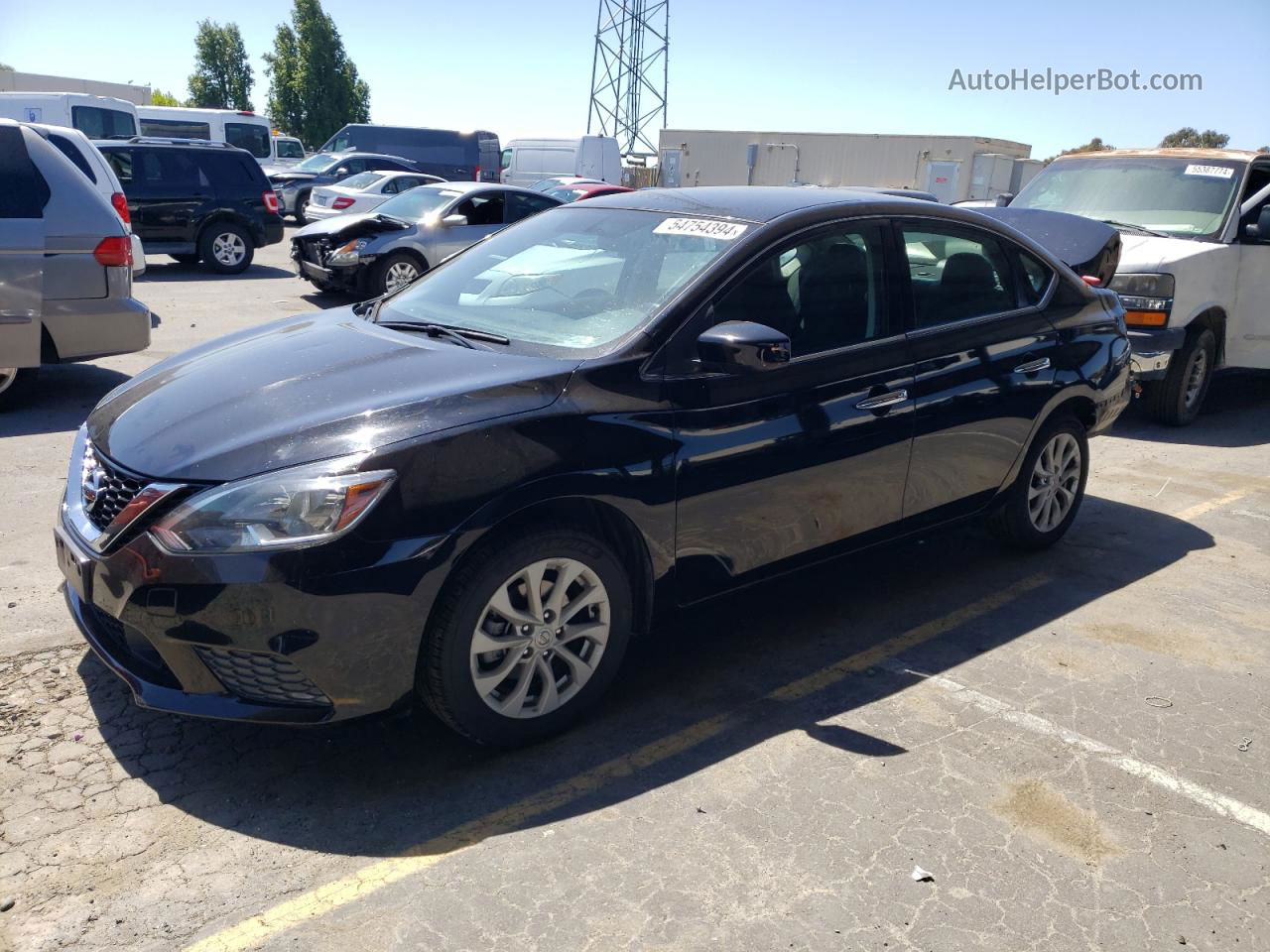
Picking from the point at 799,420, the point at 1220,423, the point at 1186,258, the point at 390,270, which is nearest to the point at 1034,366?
the point at 799,420

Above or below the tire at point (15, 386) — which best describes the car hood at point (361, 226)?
above

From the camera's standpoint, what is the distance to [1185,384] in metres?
8.46

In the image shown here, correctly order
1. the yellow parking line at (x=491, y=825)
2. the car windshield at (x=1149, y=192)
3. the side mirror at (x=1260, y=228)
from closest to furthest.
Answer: the yellow parking line at (x=491, y=825) → the side mirror at (x=1260, y=228) → the car windshield at (x=1149, y=192)

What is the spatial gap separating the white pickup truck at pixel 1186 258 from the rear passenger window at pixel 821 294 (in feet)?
15.8

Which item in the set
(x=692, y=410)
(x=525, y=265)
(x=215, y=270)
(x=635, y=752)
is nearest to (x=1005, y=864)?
(x=635, y=752)

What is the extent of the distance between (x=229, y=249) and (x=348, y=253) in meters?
4.30

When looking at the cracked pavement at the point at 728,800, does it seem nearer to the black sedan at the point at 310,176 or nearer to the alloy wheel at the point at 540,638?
the alloy wheel at the point at 540,638

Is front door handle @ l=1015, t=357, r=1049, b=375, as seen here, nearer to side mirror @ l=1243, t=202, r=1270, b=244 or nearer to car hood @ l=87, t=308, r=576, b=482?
car hood @ l=87, t=308, r=576, b=482

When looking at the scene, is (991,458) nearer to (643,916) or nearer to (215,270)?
(643,916)

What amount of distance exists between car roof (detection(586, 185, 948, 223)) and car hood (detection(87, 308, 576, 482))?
109cm

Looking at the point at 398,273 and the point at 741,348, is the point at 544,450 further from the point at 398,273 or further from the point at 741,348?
the point at 398,273

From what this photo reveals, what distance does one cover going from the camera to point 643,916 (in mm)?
2707

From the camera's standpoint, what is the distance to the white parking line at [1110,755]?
3295 millimetres

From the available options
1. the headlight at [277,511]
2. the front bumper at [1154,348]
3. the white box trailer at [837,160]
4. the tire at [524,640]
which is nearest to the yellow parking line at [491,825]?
the tire at [524,640]
